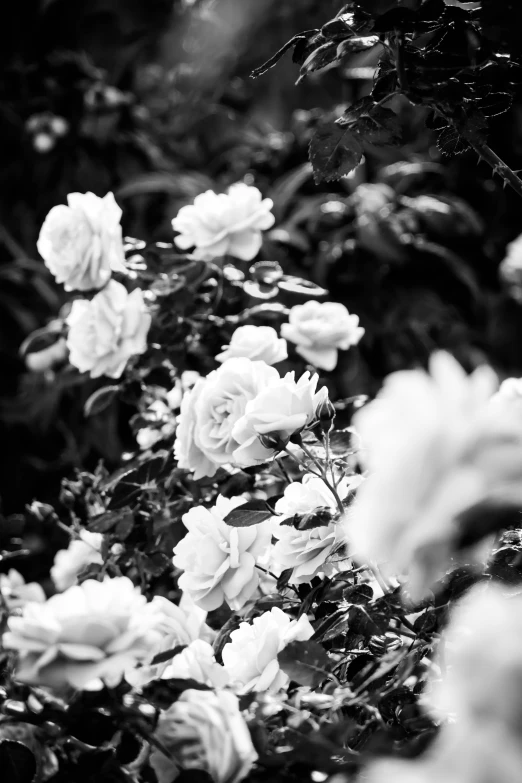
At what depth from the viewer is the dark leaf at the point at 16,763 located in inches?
19.8

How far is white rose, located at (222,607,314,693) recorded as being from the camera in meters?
0.56

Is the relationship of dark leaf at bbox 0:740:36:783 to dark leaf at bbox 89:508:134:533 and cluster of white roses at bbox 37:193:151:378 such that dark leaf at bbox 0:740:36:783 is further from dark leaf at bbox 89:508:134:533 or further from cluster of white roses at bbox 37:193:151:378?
cluster of white roses at bbox 37:193:151:378

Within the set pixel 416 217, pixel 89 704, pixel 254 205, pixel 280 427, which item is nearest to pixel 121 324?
pixel 254 205

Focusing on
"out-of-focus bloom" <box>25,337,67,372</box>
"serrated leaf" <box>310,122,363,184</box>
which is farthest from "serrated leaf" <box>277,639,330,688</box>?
"out-of-focus bloom" <box>25,337,67,372</box>

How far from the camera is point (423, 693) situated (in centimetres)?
60

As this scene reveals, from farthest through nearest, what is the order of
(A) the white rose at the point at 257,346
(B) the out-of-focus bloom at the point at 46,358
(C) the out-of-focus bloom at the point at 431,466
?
(B) the out-of-focus bloom at the point at 46,358, (A) the white rose at the point at 257,346, (C) the out-of-focus bloom at the point at 431,466

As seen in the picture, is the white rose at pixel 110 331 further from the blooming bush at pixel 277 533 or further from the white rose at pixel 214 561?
the white rose at pixel 214 561

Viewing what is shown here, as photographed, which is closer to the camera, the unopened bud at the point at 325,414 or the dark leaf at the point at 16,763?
the dark leaf at the point at 16,763

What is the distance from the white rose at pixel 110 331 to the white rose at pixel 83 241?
32 millimetres

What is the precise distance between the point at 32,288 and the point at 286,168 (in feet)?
2.34

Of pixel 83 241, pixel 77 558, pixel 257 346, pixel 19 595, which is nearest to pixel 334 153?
pixel 257 346

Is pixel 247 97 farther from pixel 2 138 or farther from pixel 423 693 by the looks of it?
pixel 423 693

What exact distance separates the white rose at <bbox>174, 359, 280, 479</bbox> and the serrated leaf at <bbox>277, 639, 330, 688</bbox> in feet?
0.60

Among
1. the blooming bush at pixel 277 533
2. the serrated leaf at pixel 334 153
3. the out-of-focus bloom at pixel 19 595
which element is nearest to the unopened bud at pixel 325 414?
the blooming bush at pixel 277 533
